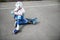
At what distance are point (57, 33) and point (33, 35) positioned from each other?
0.09m

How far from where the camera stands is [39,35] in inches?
19.0

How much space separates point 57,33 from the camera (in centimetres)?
48

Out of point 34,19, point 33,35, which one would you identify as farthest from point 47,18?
point 33,35

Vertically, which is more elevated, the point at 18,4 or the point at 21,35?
the point at 18,4

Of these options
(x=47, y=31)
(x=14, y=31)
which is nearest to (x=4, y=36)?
(x=14, y=31)

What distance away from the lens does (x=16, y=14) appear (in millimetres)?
554

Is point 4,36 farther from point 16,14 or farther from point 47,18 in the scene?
point 47,18

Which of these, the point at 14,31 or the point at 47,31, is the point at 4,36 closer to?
the point at 14,31

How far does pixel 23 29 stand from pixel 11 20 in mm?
78

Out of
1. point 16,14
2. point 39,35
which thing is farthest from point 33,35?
point 16,14

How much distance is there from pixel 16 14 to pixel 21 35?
11 cm

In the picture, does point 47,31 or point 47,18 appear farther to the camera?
point 47,18

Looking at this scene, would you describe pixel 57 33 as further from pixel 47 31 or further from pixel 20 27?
pixel 20 27

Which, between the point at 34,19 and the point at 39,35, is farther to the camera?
the point at 34,19
